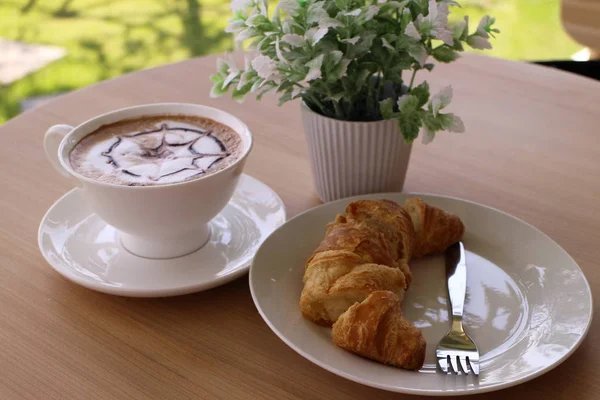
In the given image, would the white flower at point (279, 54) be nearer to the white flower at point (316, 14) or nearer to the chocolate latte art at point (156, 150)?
the white flower at point (316, 14)

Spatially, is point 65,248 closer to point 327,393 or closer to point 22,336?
point 22,336

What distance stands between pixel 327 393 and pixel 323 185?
1.39 ft

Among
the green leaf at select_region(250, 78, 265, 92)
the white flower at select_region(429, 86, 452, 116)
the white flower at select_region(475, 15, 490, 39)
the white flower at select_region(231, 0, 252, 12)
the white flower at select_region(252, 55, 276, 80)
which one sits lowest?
the green leaf at select_region(250, 78, 265, 92)

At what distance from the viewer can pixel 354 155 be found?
106 cm

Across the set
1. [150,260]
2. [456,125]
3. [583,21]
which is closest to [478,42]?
[456,125]

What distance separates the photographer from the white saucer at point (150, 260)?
91 centimetres

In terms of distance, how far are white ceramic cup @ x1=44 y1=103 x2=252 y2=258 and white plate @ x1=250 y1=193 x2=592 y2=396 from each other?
10cm

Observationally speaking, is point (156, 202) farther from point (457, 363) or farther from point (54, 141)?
point (457, 363)

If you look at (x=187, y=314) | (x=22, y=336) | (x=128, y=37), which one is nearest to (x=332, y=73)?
(x=187, y=314)

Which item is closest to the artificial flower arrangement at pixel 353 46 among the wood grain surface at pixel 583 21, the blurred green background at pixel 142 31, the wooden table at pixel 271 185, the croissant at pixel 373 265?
the croissant at pixel 373 265

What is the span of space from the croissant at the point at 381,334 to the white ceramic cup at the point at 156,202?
10.5 inches

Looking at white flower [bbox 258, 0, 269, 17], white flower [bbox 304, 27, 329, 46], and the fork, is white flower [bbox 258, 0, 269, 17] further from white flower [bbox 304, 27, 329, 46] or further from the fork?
the fork

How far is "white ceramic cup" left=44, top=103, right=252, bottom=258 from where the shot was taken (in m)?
0.89

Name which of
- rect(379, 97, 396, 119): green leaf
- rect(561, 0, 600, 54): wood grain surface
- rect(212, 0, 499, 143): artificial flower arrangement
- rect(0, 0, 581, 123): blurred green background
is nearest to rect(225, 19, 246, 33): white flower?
rect(212, 0, 499, 143): artificial flower arrangement
